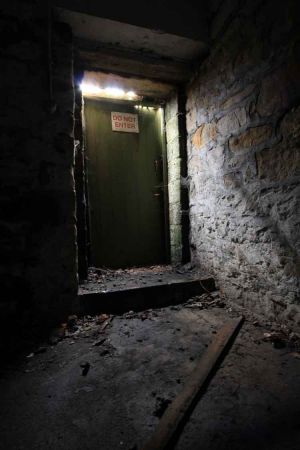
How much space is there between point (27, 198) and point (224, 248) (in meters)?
1.82

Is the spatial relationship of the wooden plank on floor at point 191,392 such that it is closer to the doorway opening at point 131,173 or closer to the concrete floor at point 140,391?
the concrete floor at point 140,391

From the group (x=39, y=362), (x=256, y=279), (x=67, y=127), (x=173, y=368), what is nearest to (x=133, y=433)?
(x=173, y=368)

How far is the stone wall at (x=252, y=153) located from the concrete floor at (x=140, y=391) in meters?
0.49

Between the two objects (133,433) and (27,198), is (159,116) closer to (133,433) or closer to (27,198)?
(27,198)

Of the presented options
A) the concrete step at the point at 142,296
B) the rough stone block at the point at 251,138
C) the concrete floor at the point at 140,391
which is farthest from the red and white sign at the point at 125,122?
the concrete floor at the point at 140,391

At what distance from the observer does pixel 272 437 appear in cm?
109

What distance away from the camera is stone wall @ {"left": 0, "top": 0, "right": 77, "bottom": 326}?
2072 mm

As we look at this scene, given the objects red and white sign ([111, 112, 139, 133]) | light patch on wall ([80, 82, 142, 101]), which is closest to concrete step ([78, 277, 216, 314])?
red and white sign ([111, 112, 139, 133])

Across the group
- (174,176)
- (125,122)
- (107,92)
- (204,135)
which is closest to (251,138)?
(204,135)

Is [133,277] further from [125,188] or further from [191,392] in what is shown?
[191,392]

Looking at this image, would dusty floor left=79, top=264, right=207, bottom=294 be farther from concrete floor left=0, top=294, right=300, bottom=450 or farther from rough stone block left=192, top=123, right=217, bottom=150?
rough stone block left=192, top=123, right=217, bottom=150

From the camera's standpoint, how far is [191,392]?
1.34m

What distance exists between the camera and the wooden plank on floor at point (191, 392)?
108cm

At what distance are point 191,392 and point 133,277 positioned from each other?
1684mm
